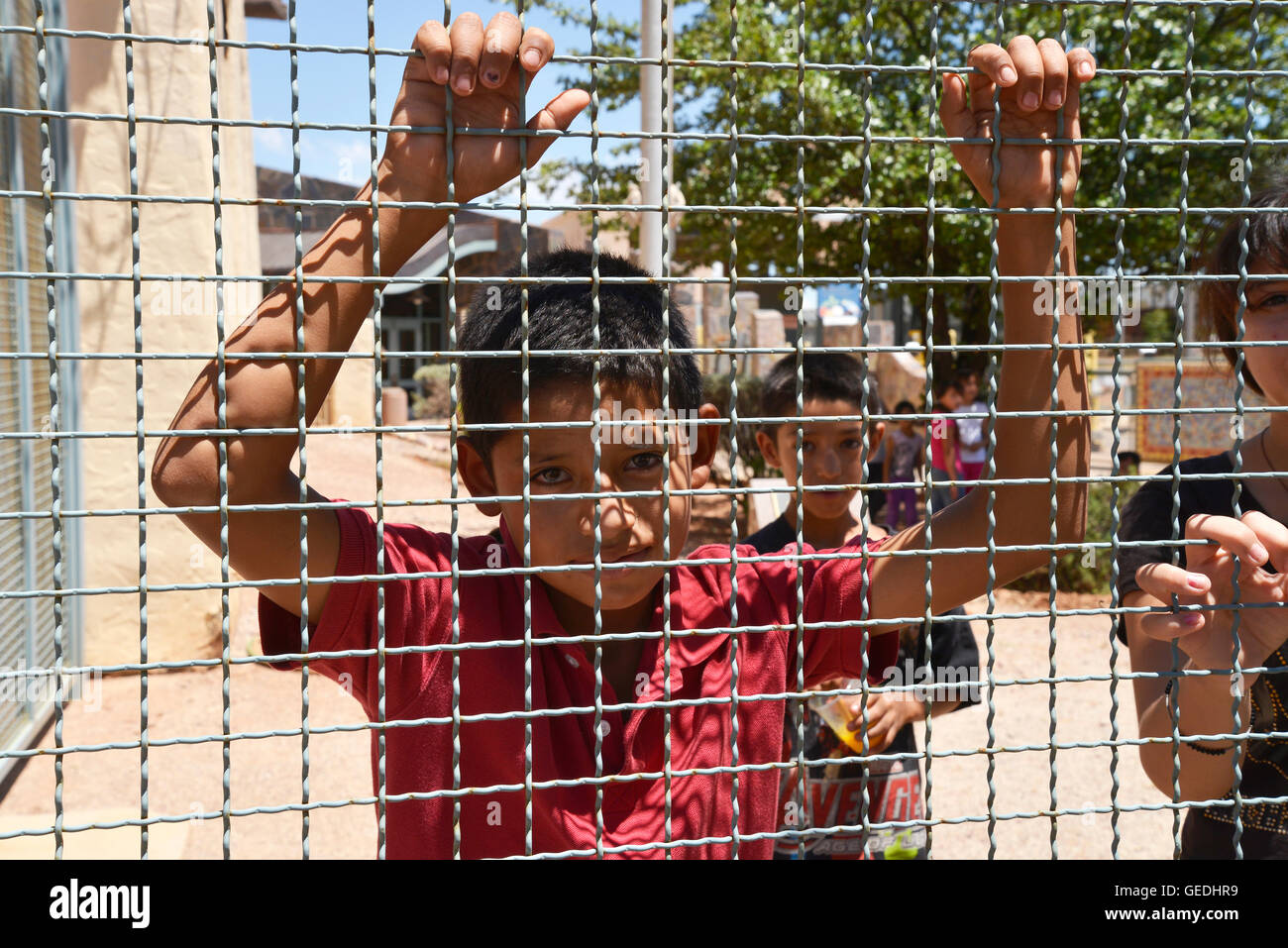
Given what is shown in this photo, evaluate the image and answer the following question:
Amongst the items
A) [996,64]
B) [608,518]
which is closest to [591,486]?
[608,518]

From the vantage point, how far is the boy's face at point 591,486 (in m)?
1.36

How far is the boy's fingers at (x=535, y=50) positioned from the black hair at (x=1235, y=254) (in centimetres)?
116

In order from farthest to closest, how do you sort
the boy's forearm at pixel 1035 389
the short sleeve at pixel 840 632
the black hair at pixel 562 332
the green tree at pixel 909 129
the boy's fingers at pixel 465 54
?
the green tree at pixel 909 129 < the short sleeve at pixel 840 632 < the black hair at pixel 562 332 < the boy's forearm at pixel 1035 389 < the boy's fingers at pixel 465 54

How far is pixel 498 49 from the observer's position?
1.11m

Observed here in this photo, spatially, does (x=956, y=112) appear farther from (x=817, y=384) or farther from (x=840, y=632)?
(x=817, y=384)

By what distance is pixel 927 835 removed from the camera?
4.44 ft

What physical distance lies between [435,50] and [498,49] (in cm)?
7

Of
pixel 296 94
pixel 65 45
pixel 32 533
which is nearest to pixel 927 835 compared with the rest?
pixel 296 94

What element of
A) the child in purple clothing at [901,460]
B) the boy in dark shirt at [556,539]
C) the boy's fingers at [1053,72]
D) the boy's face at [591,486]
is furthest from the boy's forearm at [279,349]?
the child in purple clothing at [901,460]

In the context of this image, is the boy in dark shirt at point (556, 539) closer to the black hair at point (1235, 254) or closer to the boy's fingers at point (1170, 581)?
the boy's fingers at point (1170, 581)

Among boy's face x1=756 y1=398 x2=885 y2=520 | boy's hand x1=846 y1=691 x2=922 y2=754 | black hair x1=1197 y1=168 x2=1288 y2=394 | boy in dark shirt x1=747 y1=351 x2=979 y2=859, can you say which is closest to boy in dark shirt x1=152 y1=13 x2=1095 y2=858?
black hair x1=1197 y1=168 x2=1288 y2=394

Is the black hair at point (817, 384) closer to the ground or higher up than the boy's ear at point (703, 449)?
higher up

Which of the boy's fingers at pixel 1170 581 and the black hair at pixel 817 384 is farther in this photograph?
the black hair at pixel 817 384
